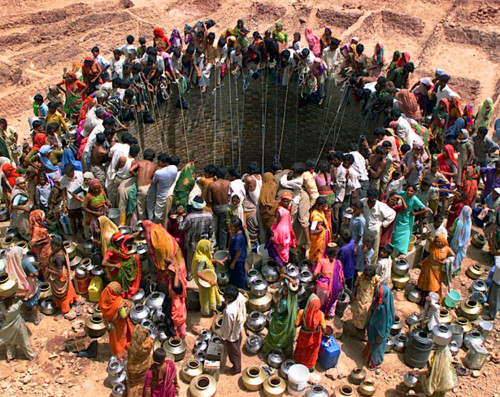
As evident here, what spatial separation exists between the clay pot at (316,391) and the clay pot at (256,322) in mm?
1149

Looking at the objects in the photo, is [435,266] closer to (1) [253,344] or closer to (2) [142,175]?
(1) [253,344]

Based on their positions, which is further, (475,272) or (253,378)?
(475,272)

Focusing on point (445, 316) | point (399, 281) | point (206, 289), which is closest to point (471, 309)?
point (445, 316)

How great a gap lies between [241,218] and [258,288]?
1072 millimetres

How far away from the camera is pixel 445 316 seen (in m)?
7.20

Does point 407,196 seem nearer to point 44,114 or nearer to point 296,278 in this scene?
point 296,278

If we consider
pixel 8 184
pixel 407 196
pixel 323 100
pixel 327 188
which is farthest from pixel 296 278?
pixel 323 100

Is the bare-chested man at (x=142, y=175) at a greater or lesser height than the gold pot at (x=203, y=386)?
greater

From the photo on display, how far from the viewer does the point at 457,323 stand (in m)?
7.42

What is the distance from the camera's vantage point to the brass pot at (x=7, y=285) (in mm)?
6262

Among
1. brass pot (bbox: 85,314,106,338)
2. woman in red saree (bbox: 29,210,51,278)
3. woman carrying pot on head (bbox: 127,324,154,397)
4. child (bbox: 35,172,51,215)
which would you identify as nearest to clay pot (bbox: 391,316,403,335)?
woman carrying pot on head (bbox: 127,324,154,397)

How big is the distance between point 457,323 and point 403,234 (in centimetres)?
151

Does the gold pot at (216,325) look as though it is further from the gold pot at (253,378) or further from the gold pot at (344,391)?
the gold pot at (344,391)

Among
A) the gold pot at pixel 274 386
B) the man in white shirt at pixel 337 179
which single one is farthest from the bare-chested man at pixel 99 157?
the gold pot at pixel 274 386
